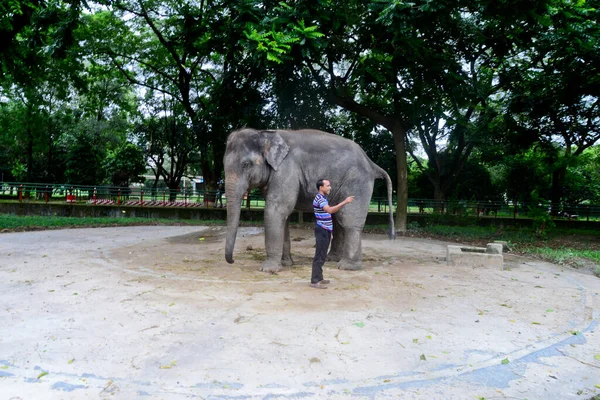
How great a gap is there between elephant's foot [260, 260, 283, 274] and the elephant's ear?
5.43 feet

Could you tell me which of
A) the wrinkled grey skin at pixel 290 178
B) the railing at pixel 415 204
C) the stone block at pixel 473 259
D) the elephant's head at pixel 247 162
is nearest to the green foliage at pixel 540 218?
the railing at pixel 415 204

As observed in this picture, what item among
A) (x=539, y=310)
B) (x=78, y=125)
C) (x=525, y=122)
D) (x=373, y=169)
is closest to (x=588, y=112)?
(x=525, y=122)

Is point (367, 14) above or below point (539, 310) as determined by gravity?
above

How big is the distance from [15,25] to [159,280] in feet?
29.5

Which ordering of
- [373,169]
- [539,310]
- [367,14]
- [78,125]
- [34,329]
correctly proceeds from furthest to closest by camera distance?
[78,125]
[367,14]
[373,169]
[539,310]
[34,329]

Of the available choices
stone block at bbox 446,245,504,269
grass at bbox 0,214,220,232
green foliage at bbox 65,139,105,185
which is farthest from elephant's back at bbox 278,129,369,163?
green foliage at bbox 65,139,105,185

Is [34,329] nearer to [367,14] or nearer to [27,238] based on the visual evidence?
[27,238]

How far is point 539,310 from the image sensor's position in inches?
233

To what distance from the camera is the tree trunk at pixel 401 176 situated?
15.5 meters

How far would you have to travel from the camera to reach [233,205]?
7.47 m

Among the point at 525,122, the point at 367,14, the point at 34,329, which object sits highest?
the point at 367,14

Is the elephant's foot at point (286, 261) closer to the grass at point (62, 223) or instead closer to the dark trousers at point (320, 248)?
the dark trousers at point (320, 248)

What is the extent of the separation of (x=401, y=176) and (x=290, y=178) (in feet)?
27.8

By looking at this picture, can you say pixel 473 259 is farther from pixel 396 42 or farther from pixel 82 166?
pixel 82 166
